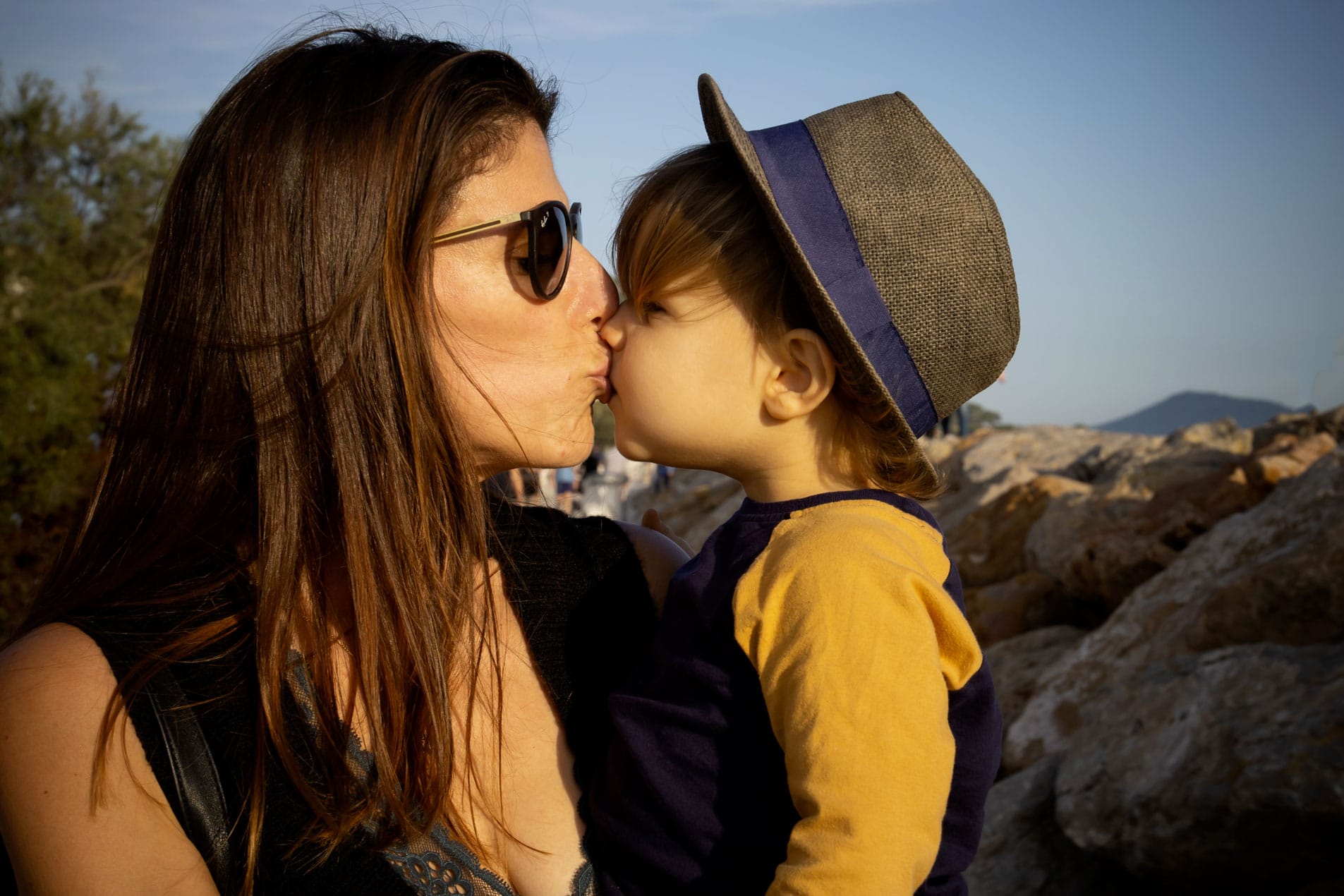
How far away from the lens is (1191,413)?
1062 cm

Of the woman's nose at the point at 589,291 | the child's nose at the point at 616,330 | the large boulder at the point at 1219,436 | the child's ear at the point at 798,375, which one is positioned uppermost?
the woman's nose at the point at 589,291

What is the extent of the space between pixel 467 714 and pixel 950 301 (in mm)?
1095

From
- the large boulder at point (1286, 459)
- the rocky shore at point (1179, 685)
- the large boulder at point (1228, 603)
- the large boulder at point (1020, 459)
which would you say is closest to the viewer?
the rocky shore at point (1179, 685)

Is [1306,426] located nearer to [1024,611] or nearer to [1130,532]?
[1130,532]

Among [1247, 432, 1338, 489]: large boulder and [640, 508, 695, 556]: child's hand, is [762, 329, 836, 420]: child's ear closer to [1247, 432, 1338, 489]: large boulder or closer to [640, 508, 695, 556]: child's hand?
[640, 508, 695, 556]: child's hand

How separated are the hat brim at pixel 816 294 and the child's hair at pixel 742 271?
0.02 m

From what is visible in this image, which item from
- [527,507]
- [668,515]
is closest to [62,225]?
[668,515]

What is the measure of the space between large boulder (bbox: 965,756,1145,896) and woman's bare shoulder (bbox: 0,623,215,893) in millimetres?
2069

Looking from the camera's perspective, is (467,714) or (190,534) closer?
(190,534)

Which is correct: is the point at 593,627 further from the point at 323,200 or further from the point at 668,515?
the point at 668,515

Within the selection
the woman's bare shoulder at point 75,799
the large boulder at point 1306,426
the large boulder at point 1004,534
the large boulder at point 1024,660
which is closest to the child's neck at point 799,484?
the woman's bare shoulder at point 75,799

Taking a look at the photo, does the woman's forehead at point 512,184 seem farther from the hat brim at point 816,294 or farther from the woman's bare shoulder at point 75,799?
the woman's bare shoulder at point 75,799

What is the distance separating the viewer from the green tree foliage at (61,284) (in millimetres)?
7109

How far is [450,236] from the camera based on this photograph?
5.80 ft
